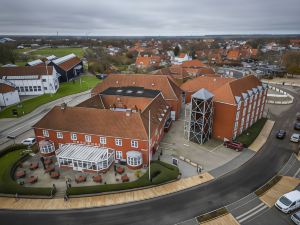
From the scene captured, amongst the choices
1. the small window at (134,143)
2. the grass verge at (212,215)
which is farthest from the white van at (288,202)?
the small window at (134,143)

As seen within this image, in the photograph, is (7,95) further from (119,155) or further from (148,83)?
(119,155)

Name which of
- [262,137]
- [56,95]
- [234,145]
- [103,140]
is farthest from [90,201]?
[56,95]

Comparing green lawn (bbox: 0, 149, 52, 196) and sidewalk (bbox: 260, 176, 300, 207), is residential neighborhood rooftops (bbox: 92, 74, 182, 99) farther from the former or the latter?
sidewalk (bbox: 260, 176, 300, 207)

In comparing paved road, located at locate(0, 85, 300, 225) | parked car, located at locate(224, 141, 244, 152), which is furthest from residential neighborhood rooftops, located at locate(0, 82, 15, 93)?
parked car, located at locate(224, 141, 244, 152)

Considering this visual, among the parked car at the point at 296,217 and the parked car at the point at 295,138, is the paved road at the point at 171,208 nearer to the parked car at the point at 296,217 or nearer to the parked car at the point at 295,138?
the parked car at the point at 296,217


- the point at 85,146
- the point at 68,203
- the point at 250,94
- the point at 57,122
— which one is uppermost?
the point at 250,94

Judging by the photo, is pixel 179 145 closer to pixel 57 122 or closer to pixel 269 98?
pixel 57 122

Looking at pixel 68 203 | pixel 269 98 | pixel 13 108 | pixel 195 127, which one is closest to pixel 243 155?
pixel 195 127
